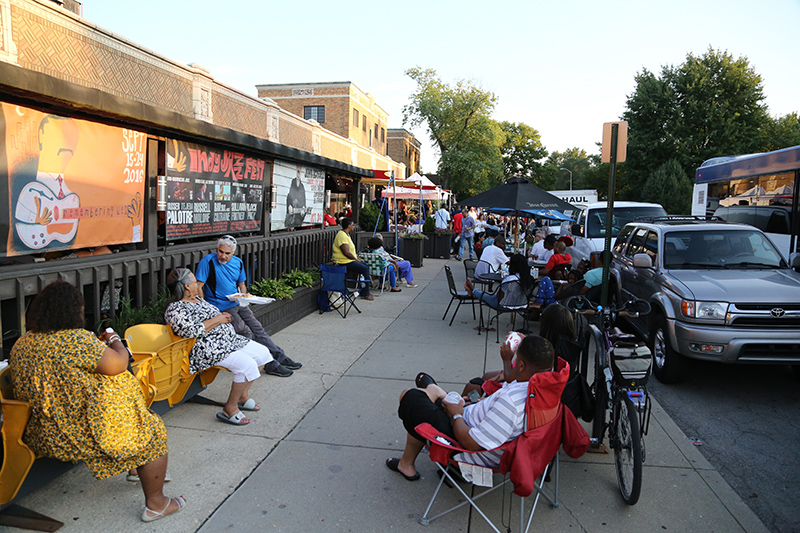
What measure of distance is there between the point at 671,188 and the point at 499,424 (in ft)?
121

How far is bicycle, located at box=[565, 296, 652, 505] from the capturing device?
3.57 meters

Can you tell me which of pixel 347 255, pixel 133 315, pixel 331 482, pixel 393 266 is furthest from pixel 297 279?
pixel 331 482

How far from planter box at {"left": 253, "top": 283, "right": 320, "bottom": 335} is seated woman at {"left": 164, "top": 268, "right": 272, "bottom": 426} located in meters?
2.52

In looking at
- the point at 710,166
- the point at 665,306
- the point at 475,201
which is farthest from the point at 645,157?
the point at 665,306

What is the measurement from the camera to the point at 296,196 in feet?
34.2

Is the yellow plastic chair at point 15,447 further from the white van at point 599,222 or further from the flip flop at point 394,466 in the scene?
the white van at point 599,222

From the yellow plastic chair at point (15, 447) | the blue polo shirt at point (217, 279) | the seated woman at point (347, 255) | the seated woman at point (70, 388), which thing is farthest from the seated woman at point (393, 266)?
the yellow plastic chair at point (15, 447)

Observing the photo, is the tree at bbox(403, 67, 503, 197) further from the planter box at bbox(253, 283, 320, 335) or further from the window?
the planter box at bbox(253, 283, 320, 335)

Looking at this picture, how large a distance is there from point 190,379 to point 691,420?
459 cm

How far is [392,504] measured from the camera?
3619 millimetres

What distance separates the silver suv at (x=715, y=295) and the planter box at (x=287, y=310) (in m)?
4.65

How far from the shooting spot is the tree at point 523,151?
299 feet

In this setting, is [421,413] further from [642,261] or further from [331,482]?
[642,261]

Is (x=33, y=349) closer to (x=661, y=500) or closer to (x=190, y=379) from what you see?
(x=190, y=379)
